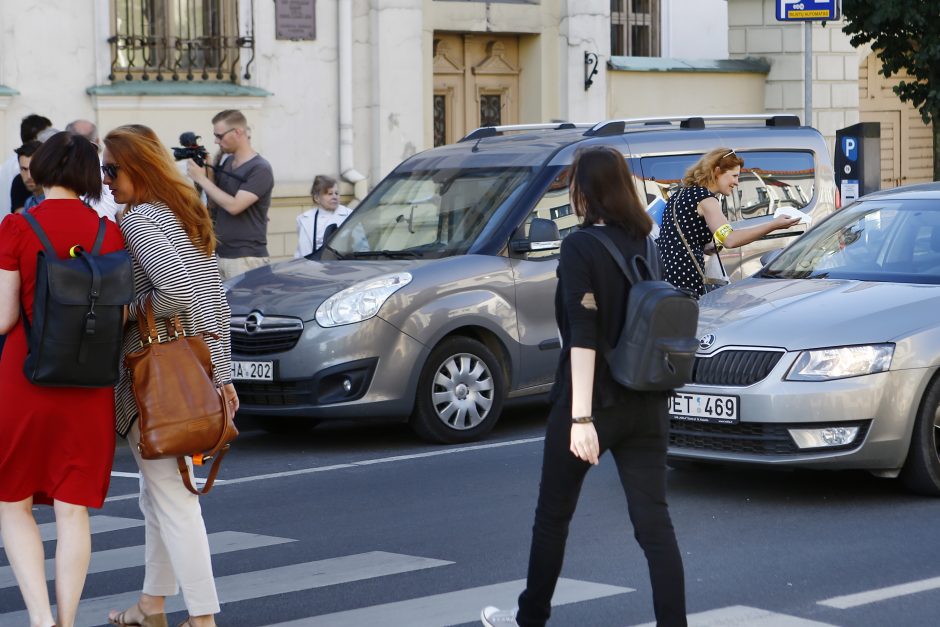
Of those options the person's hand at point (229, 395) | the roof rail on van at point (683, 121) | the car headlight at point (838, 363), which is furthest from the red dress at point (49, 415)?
the roof rail on van at point (683, 121)

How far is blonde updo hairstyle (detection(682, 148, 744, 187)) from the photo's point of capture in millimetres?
9594

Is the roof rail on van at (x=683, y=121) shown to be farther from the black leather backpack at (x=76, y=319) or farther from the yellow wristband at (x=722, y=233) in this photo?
the black leather backpack at (x=76, y=319)

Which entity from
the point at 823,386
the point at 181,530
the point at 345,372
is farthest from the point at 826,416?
the point at 181,530

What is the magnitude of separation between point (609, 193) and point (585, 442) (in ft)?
2.60

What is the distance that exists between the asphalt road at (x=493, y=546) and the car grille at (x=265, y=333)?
675 millimetres

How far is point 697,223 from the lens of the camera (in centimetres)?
951

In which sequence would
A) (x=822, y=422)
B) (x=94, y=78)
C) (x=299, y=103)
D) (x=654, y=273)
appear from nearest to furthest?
(x=654, y=273)
(x=822, y=422)
(x=94, y=78)
(x=299, y=103)

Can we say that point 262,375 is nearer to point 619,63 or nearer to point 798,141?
point 798,141

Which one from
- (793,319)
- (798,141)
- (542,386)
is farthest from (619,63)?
(793,319)

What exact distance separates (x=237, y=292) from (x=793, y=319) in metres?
3.77

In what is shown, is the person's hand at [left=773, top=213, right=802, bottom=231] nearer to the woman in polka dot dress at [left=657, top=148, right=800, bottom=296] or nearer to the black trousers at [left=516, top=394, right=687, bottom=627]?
the woman in polka dot dress at [left=657, top=148, right=800, bottom=296]

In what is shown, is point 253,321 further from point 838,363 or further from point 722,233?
point 838,363

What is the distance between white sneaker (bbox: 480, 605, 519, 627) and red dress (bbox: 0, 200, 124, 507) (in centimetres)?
134

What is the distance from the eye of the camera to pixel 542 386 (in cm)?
1070
